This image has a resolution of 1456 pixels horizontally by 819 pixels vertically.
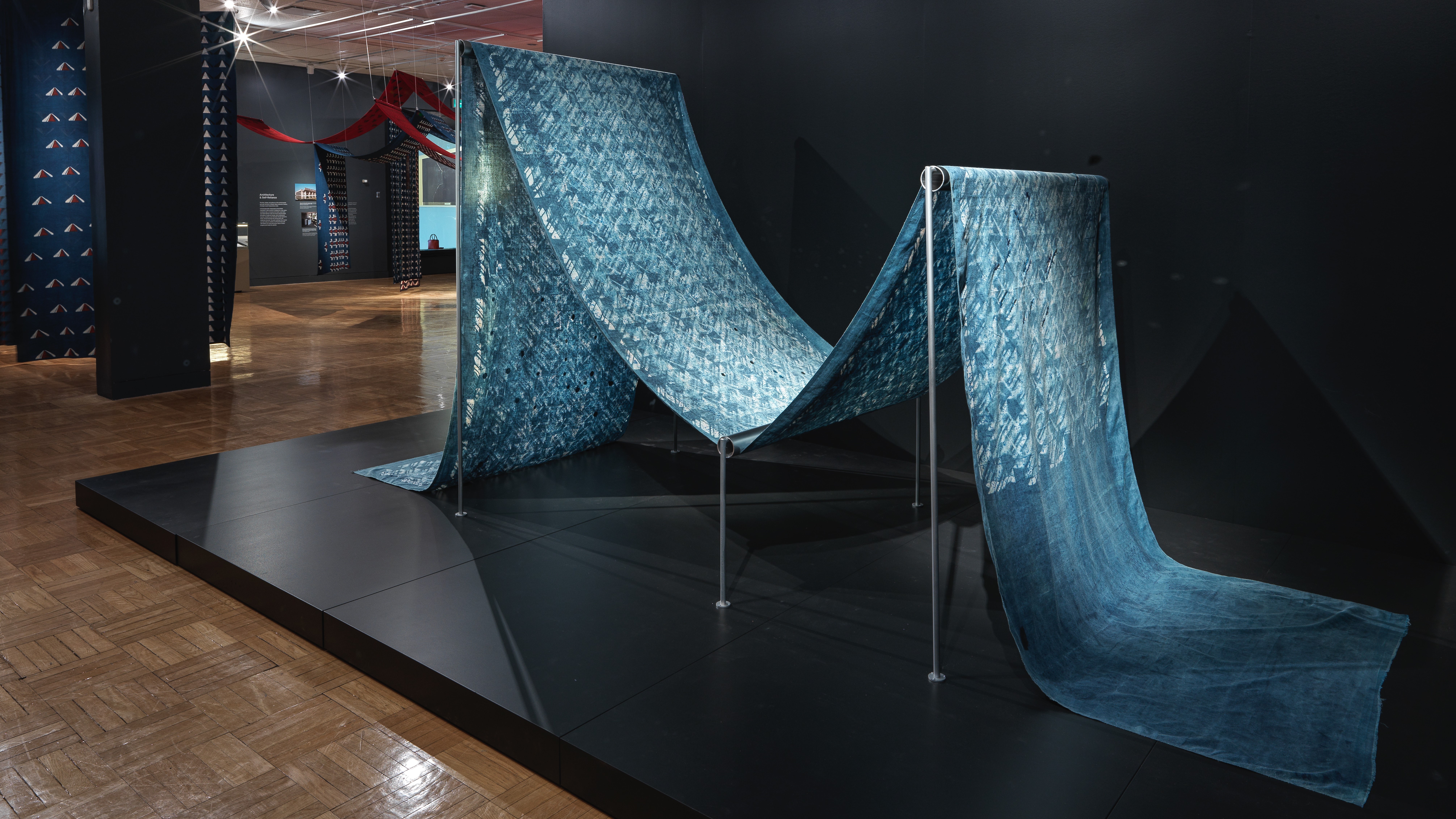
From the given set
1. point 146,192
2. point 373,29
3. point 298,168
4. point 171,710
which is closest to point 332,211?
point 298,168

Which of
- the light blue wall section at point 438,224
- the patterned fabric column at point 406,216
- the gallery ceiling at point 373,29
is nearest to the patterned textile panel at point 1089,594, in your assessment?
the gallery ceiling at point 373,29

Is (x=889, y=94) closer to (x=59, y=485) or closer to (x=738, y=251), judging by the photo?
(x=738, y=251)

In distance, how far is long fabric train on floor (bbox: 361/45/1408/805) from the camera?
1947mm

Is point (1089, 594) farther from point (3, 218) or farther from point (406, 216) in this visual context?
point (406, 216)

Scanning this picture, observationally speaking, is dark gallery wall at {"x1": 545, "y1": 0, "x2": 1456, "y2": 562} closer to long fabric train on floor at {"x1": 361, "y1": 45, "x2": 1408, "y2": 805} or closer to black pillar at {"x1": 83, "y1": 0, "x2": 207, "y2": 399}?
long fabric train on floor at {"x1": 361, "y1": 45, "x2": 1408, "y2": 805}

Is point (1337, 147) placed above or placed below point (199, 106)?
below

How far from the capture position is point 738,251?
11.4ft

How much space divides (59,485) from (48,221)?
3.49m

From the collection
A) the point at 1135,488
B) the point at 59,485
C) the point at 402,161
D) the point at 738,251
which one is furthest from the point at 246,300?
the point at 1135,488

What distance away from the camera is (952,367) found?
2572 millimetres

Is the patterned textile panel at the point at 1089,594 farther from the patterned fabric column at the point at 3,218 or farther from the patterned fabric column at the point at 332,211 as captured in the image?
the patterned fabric column at the point at 332,211

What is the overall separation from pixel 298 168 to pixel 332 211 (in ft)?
2.25

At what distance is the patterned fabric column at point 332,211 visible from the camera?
12977mm

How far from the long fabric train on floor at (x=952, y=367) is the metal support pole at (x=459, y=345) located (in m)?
0.05
